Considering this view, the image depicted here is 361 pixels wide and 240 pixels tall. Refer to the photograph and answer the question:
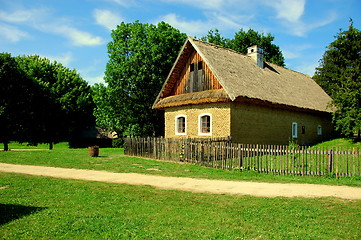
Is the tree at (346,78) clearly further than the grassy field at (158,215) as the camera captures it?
Yes

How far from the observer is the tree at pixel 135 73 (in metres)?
30.5

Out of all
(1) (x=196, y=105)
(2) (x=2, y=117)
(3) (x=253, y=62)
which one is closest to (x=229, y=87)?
(1) (x=196, y=105)

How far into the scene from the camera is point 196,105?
21.4m

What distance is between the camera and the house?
1941 cm

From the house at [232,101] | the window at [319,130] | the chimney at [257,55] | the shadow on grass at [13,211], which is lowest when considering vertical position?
the shadow on grass at [13,211]

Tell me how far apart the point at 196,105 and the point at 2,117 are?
20253mm

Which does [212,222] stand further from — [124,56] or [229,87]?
[124,56]

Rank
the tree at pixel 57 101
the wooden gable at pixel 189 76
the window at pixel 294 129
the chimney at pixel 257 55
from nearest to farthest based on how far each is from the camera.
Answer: the wooden gable at pixel 189 76, the window at pixel 294 129, the chimney at pixel 257 55, the tree at pixel 57 101

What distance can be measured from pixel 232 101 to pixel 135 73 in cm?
1477

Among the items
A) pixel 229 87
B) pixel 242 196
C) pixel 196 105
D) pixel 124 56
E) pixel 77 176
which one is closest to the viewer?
pixel 242 196

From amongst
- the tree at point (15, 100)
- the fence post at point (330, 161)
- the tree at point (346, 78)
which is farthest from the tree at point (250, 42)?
the fence post at point (330, 161)

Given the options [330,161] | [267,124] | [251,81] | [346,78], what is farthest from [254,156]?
[346,78]

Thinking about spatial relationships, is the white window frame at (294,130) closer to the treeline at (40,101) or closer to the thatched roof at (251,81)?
the thatched roof at (251,81)

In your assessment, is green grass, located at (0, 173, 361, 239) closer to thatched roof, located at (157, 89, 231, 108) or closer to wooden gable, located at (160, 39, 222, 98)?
thatched roof, located at (157, 89, 231, 108)
